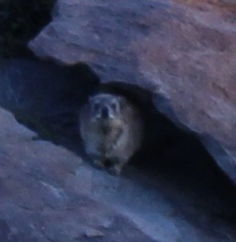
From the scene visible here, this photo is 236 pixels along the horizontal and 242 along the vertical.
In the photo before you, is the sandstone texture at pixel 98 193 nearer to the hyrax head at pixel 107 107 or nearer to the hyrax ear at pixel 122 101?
the hyrax head at pixel 107 107

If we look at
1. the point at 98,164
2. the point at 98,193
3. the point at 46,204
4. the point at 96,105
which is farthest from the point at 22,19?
the point at 46,204

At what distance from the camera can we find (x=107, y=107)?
875cm

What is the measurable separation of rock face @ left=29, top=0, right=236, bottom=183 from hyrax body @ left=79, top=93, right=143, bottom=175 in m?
0.20

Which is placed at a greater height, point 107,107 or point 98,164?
point 107,107

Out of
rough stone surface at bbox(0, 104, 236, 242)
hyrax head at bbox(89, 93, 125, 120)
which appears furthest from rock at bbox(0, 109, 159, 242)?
hyrax head at bbox(89, 93, 125, 120)

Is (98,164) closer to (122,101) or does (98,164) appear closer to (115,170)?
(115,170)

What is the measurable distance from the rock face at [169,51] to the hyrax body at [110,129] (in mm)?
203

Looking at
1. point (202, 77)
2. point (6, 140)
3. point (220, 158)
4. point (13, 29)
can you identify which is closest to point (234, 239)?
point (220, 158)

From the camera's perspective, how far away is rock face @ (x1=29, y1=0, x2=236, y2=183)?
8.46 metres

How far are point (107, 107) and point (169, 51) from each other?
634 mm

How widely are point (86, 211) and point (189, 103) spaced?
110 cm

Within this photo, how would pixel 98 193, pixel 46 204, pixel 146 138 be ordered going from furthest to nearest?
pixel 146 138
pixel 98 193
pixel 46 204

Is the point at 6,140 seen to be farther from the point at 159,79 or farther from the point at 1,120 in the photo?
the point at 159,79

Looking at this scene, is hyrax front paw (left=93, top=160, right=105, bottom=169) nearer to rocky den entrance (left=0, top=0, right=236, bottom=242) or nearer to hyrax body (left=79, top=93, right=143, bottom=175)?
hyrax body (left=79, top=93, right=143, bottom=175)
